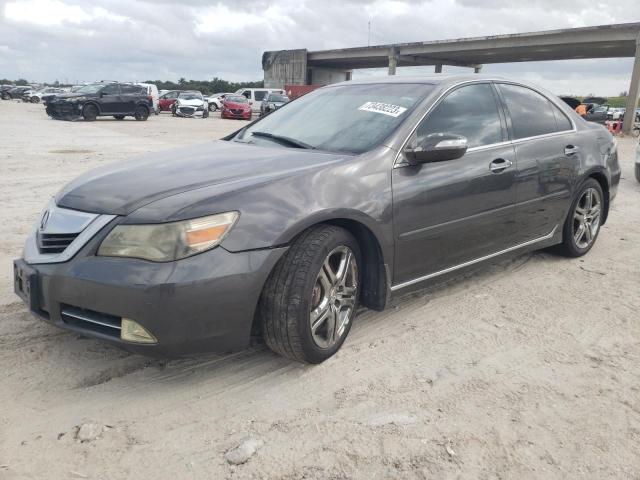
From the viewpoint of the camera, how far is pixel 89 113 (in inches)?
931

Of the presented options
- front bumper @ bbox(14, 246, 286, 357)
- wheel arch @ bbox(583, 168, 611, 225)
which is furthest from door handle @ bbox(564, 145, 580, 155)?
front bumper @ bbox(14, 246, 286, 357)

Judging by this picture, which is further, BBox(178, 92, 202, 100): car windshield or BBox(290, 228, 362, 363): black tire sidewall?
BBox(178, 92, 202, 100): car windshield

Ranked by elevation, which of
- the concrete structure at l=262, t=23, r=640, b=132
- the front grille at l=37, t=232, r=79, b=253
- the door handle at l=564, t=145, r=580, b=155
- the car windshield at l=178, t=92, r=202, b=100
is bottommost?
the front grille at l=37, t=232, r=79, b=253

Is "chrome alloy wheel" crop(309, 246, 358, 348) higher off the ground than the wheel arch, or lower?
lower

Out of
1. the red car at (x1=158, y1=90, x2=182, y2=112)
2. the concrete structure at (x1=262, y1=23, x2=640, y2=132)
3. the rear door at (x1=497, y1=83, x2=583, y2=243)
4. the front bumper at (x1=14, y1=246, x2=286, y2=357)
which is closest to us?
the front bumper at (x1=14, y1=246, x2=286, y2=357)

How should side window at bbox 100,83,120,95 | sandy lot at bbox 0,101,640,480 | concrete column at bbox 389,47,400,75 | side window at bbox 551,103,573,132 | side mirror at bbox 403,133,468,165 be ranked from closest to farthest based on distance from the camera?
sandy lot at bbox 0,101,640,480
side mirror at bbox 403,133,468,165
side window at bbox 551,103,573,132
side window at bbox 100,83,120,95
concrete column at bbox 389,47,400,75

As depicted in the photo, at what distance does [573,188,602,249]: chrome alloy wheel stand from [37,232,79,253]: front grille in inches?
155

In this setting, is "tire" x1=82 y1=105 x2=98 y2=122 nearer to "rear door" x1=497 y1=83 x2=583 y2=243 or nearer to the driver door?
"rear door" x1=497 y1=83 x2=583 y2=243

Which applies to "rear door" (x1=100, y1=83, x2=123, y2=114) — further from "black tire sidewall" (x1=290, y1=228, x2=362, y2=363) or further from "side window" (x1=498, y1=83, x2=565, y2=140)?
"black tire sidewall" (x1=290, y1=228, x2=362, y2=363)

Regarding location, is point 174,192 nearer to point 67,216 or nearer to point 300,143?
point 67,216

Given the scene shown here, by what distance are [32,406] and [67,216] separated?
0.90 meters

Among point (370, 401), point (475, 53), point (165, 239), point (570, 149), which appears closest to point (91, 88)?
point (570, 149)

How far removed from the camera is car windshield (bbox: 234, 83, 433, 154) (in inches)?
133

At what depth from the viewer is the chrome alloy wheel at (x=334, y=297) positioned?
2.90 meters
